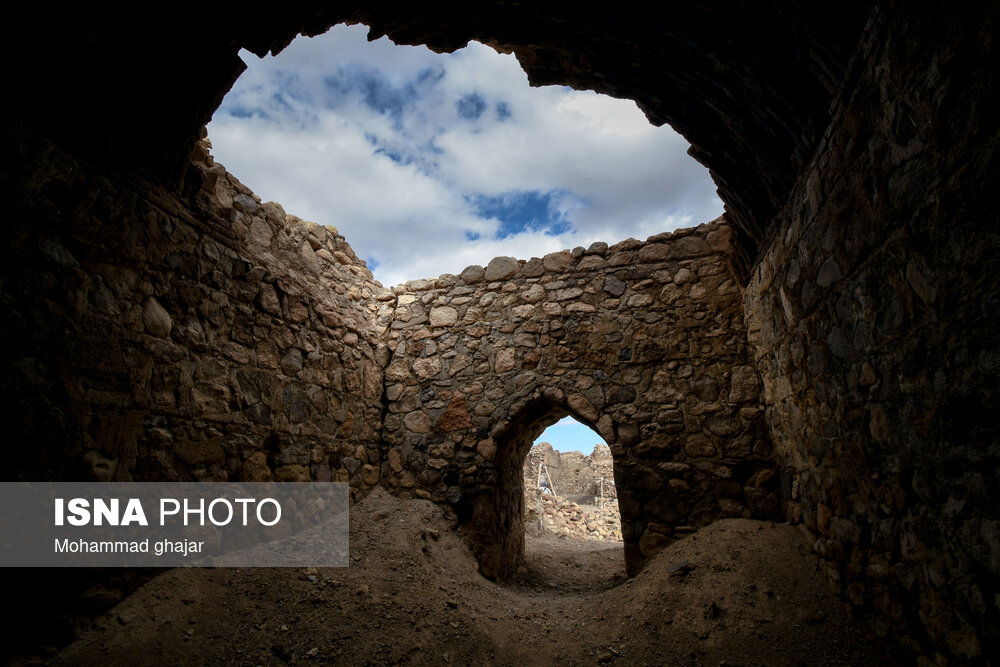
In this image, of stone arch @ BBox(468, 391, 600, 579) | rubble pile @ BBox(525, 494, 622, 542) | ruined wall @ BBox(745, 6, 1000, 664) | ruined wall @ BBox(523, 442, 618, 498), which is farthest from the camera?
ruined wall @ BBox(523, 442, 618, 498)

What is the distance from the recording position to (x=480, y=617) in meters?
3.06

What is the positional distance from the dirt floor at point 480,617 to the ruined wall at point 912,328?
0.38 metres

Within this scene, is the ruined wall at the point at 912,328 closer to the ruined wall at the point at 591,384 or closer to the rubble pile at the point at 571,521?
the ruined wall at the point at 591,384

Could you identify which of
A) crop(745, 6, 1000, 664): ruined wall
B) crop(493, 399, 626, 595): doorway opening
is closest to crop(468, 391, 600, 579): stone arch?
crop(493, 399, 626, 595): doorway opening

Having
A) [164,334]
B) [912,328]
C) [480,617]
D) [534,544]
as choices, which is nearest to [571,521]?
[534,544]

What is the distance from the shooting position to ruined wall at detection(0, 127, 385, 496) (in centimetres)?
220

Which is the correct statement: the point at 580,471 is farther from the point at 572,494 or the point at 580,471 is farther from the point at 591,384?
the point at 591,384

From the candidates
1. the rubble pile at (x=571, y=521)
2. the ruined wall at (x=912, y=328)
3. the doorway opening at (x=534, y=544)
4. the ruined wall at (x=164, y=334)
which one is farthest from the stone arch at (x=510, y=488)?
the rubble pile at (x=571, y=521)

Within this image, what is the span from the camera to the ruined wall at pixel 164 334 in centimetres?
220

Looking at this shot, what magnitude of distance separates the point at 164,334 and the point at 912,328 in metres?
3.75

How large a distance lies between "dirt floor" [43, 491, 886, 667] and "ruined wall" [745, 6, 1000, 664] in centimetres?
38

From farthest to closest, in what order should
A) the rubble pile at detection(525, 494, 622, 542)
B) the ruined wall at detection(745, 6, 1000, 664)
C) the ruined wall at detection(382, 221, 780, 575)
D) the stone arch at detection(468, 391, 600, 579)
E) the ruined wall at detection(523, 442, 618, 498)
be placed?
the ruined wall at detection(523, 442, 618, 498), the rubble pile at detection(525, 494, 622, 542), the stone arch at detection(468, 391, 600, 579), the ruined wall at detection(382, 221, 780, 575), the ruined wall at detection(745, 6, 1000, 664)

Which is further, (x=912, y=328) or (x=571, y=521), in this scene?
(x=571, y=521)

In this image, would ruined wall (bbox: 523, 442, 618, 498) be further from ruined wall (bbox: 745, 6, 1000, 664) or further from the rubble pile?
ruined wall (bbox: 745, 6, 1000, 664)
